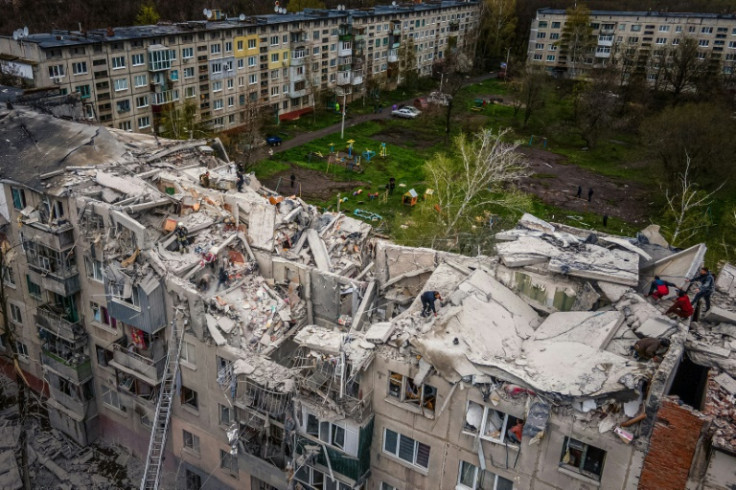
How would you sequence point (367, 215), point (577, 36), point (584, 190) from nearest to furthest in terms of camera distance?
point (367, 215), point (584, 190), point (577, 36)

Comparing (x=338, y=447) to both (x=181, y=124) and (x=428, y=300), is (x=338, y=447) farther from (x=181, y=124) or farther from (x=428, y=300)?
(x=181, y=124)

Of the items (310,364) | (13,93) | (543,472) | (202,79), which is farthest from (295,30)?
(543,472)

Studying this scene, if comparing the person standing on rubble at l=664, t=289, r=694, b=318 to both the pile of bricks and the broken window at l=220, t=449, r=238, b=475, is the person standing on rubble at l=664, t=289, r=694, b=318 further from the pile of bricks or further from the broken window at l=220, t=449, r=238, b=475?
the broken window at l=220, t=449, r=238, b=475

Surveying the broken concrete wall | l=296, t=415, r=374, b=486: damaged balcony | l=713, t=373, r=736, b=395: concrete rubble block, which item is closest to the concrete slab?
l=296, t=415, r=374, b=486: damaged balcony

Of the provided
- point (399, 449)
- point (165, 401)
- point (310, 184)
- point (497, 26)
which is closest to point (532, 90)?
point (310, 184)

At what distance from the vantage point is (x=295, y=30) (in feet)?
282

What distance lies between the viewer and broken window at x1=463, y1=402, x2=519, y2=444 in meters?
17.6

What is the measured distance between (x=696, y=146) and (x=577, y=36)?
6282cm

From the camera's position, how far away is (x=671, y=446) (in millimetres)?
15188

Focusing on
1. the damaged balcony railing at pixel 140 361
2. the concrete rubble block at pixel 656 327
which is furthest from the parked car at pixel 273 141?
the concrete rubble block at pixel 656 327

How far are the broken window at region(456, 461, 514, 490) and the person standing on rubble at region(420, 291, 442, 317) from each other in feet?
16.5

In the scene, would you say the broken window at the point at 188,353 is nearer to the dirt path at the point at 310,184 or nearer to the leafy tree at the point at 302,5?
the dirt path at the point at 310,184

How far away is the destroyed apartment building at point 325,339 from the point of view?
54.4 feet

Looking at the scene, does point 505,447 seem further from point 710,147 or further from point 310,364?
point 710,147
